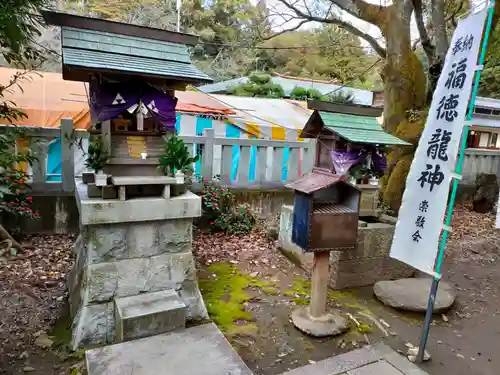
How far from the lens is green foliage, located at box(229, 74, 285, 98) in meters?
17.8

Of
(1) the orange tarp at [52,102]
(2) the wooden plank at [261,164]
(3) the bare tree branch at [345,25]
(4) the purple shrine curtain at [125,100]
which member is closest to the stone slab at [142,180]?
(4) the purple shrine curtain at [125,100]

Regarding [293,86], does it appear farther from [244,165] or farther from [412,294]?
[412,294]

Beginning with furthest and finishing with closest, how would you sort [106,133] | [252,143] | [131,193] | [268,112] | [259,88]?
[259,88] → [268,112] → [252,143] → [131,193] → [106,133]

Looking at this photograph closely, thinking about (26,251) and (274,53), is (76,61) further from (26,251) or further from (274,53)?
(274,53)

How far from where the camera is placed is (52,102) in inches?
371

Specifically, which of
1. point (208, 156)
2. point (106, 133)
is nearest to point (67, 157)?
point (208, 156)

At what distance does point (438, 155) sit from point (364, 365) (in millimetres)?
2284

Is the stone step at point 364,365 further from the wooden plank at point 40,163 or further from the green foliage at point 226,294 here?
the wooden plank at point 40,163

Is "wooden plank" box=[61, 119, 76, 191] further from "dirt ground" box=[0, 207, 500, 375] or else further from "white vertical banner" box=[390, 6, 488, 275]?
"white vertical banner" box=[390, 6, 488, 275]

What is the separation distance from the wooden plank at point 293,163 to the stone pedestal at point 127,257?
166 inches

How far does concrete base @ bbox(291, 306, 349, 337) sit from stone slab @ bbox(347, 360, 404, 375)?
90cm

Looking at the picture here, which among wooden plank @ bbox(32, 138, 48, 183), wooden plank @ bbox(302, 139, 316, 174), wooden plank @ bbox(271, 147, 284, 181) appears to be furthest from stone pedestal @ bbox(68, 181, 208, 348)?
wooden plank @ bbox(302, 139, 316, 174)

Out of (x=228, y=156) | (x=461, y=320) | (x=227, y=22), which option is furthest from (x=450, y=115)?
(x=227, y=22)

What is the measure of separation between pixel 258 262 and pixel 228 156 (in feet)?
8.02
